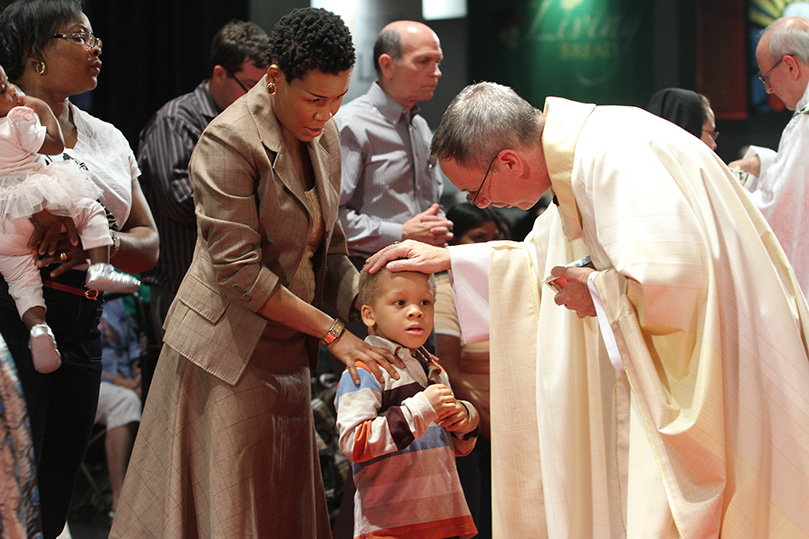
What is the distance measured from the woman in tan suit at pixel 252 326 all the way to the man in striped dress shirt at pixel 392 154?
1.13 m

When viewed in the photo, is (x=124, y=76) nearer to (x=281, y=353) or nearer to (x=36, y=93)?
(x=36, y=93)

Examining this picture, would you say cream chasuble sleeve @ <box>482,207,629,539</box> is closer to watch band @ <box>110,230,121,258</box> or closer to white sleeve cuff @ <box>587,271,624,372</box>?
white sleeve cuff @ <box>587,271,624,372</box>

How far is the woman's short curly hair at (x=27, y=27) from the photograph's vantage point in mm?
2752

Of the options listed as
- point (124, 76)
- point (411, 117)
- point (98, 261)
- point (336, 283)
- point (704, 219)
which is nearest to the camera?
point (704, 219)

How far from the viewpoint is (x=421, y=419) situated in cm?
250

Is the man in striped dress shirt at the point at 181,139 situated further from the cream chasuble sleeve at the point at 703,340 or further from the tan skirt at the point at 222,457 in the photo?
the cream chasuble sleeve at the point at 703,340

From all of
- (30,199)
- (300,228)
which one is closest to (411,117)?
(300,228)

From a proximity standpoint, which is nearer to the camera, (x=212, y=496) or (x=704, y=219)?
(x=704, y=219)

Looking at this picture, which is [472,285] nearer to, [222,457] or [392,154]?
[222,457]

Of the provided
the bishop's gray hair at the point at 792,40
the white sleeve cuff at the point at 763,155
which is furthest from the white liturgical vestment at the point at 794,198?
the white sleeve cuff at the point at 763,155

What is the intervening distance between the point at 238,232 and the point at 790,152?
295cm

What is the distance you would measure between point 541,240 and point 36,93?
66.2 inches

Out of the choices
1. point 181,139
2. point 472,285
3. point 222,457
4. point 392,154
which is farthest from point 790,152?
point 222,457

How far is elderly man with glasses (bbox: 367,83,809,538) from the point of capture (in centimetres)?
226
